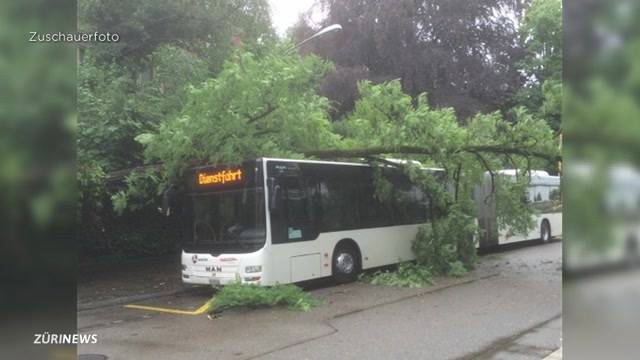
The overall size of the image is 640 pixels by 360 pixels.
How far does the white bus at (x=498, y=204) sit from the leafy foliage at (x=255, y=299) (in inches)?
187

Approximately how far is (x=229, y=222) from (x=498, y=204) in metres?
6.76

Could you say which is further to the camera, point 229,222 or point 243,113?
point 229,222

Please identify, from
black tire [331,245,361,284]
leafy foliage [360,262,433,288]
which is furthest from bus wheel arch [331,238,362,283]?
leafy foliage [360,262,433,288]

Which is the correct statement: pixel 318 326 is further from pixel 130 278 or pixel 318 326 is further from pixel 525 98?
pixel 525 98

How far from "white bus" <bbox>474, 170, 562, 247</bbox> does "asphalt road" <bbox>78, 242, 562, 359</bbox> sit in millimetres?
2449

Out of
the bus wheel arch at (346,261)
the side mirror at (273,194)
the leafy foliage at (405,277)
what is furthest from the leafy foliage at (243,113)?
the leafy foliage at (405,277)

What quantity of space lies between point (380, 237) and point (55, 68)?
12.5 metres

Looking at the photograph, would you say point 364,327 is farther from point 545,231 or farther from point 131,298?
point 545,231

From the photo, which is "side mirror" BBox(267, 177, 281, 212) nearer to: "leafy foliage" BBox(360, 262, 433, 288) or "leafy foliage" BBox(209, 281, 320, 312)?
"leafy foliage" BBox(209, 281, 320, 312)

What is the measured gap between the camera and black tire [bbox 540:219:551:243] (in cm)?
2200

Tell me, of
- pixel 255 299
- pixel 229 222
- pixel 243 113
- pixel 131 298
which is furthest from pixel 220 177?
pixel 131 298

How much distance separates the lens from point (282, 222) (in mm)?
11633

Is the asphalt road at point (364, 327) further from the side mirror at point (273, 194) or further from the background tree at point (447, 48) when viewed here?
the background tree at point (447, 48)

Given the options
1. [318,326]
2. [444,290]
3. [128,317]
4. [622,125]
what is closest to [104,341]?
[128,317]
